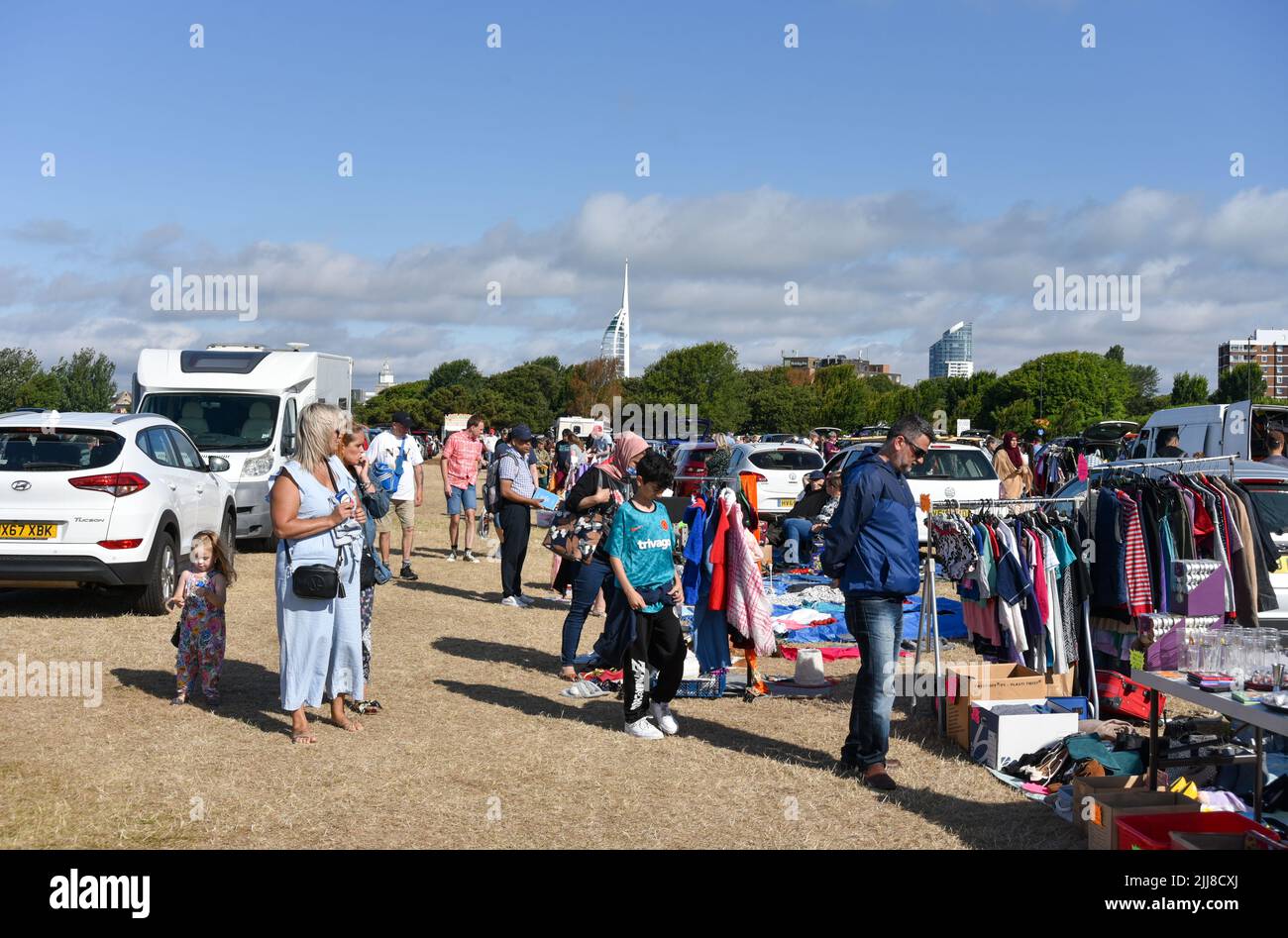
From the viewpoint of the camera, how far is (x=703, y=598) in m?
8.19

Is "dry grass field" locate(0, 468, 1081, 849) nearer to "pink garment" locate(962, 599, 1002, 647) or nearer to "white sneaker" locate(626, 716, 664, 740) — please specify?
"white sneaker" locate(626, 716, 664, 740)

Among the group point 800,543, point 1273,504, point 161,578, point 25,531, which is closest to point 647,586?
point 1273,504

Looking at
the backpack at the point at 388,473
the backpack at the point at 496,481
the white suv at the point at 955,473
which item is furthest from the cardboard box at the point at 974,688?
the white suv at the point at 955,473

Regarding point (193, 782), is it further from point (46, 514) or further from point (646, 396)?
point (646, 396)

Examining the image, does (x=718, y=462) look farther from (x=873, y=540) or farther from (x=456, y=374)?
(x=456, y=374)

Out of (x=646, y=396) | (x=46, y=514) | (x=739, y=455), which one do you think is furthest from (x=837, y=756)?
(x=646, y=396)

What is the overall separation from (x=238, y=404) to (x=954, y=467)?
10.5 m

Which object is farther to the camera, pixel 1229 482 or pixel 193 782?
pixel 1229 482

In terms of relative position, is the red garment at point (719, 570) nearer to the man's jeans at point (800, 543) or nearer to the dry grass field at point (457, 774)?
the dry grass field at point (457, 774)

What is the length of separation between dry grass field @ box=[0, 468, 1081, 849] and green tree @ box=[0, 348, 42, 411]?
203 ft

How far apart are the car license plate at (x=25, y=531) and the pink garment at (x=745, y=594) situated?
6.06m
